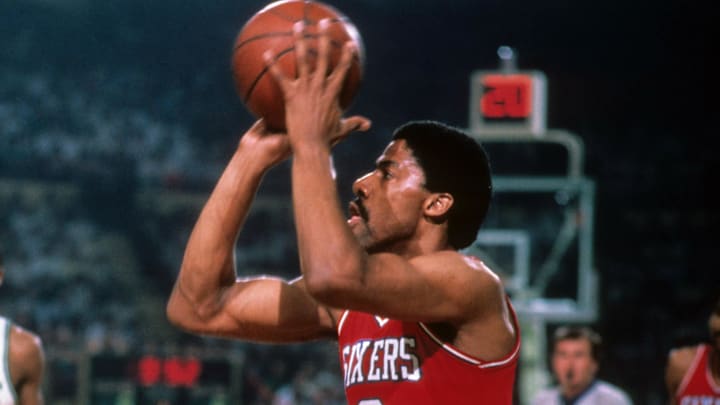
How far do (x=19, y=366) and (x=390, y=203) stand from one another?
325 cm

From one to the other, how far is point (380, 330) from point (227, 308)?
48cm

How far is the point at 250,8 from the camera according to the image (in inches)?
938

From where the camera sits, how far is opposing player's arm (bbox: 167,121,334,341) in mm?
3012

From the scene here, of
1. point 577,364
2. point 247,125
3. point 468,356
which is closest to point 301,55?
point 468,356

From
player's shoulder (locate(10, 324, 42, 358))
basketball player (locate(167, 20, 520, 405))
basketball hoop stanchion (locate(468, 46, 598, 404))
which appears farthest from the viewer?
basketball hoop stanchion (locate(468, 46, 598, 404))

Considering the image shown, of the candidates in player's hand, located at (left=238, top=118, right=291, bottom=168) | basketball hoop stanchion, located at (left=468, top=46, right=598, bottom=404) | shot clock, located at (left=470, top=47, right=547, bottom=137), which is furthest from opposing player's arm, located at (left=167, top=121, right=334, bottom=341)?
shot clock, located at (left=470, top=47, right=547, bottom=137)

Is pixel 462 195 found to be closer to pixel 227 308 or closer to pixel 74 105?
pixel 227 308

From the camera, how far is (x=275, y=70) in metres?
2.54

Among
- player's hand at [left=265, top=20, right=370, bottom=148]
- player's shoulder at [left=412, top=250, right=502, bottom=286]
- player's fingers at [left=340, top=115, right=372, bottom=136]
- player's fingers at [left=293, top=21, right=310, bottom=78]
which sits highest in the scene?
player's fingers at [left=293, top=21, right=310, bottom=78]

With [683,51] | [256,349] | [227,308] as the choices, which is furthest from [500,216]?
[227,308]

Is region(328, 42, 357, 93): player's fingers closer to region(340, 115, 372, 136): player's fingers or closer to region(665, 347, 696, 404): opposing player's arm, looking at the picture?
region(340, 115, 372, 136): player's fingers

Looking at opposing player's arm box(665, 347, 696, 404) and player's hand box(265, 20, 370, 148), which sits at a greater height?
player's hand box(265, 20, 370, 148)

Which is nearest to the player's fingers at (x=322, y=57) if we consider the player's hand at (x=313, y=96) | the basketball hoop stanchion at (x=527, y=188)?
the player's hand at (x=313, y=96)

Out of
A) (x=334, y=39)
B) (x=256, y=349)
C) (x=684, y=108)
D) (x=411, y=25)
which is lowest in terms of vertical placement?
(x=256, y=349)
